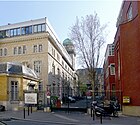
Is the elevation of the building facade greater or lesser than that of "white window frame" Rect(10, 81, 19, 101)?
greater

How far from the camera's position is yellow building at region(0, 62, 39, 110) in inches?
1296

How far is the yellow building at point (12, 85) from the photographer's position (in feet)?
108

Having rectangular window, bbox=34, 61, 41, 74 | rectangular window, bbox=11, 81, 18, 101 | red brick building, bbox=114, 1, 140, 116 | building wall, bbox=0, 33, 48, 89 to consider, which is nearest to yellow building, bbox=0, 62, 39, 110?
rectangular window, bbox=11, 81, 18, 101

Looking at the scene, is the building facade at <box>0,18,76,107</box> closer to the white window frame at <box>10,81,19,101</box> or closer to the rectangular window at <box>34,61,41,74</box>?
A: the rectangular window at <box>34,61,41,74</box>

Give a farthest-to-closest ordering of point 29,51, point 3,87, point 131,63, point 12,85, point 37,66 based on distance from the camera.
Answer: point 29,51, point 37,66, point 12,85, point 3,87, point 131,63

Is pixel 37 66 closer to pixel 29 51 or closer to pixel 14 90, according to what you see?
pixel 29 51

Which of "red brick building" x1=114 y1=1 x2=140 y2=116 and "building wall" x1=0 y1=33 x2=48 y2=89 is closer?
"red brick building" x1=114 y1=1 x2=140 y2=116

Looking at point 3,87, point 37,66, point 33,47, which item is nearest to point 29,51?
point 33,47

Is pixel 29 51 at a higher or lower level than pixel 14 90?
higher

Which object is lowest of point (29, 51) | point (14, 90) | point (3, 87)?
point (14, 90)

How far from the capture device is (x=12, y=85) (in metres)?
34.1

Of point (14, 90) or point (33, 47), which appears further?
point (33, 47)

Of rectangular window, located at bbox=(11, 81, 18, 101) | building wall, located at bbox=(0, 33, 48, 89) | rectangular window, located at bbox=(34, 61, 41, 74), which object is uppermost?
building wall, located at bbox=(0, 33, 48, 89)

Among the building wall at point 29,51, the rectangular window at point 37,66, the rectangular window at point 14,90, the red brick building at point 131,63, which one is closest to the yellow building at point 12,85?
the rectangular window at point 14,90
